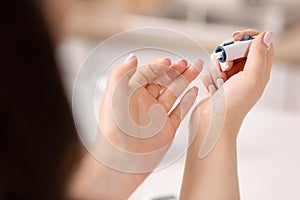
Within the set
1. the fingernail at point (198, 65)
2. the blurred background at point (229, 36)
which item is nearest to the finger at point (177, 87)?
the fingernail at point (198, 65)

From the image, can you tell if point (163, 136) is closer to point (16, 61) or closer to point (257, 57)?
point (257, 57)

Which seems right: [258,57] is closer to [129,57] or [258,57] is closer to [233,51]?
[233,51]

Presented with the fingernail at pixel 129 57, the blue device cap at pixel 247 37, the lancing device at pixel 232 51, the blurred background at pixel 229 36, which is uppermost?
the blue device cap at pixel 247 37

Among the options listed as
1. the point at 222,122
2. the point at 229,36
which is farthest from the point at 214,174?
the point at 229,36

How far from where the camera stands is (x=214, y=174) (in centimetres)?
48

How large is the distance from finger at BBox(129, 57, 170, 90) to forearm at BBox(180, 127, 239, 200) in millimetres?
83

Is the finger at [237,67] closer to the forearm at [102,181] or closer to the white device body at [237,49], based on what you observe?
the white device body at [237,49]

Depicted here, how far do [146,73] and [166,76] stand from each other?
0.08 ft

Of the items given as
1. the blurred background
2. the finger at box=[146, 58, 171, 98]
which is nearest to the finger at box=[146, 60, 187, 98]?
the finger at box=[146, 58, 171, 98]

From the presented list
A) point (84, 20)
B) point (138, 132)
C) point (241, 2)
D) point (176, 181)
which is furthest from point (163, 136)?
point (241, 2)

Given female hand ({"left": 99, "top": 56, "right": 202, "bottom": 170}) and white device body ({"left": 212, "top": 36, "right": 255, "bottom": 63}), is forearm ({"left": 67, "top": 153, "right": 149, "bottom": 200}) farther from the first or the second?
white device body ({"left": 212, "top": 36, "right": 255, "bottom": 63})

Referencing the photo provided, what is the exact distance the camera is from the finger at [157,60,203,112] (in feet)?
1.64

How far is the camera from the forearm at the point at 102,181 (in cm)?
41

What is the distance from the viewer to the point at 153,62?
50 centimetres
